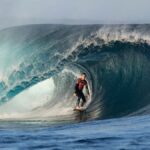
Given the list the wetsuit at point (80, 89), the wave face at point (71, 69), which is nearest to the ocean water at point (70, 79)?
the wave face at point (71, 69)

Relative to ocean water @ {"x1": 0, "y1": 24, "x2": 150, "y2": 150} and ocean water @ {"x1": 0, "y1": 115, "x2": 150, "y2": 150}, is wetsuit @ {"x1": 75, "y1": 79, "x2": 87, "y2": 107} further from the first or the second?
ocean water @ {"x1": 0, "y1": 115, "x2": 150, "y2": 150}

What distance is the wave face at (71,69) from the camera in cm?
3089

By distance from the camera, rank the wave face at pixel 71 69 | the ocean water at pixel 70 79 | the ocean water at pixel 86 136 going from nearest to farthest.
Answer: the ocean water at pixel 86 136 → the ocean water at pixel 70 79 → the wave face at pixel 71 69

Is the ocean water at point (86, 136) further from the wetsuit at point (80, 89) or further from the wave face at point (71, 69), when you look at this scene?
the wetsuit at point (80, 89)

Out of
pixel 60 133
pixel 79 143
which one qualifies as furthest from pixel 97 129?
pixel 79 143

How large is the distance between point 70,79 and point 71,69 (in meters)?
0.94

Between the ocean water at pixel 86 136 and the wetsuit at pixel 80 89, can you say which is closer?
the ocean water at pixel 86 136

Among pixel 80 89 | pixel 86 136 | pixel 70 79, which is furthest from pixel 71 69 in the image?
pixel 86 136

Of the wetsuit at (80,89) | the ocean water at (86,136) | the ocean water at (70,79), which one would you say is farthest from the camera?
the wetsuit at (80,89)

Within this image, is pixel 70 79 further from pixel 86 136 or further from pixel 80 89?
pixel 86 136

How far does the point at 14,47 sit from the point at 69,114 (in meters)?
10.5

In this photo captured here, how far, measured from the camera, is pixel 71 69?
115 ft

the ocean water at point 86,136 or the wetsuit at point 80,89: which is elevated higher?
the wetsuit at point 80,89

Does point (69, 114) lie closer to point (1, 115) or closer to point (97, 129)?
point (1, 115)
